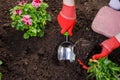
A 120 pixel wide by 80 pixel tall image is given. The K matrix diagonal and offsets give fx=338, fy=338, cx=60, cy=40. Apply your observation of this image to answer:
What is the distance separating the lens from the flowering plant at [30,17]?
272cm

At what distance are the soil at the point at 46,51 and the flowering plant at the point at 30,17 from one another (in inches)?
4.3

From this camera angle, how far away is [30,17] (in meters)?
2.73

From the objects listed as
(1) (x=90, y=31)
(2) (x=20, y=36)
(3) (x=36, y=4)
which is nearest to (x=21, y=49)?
(2) (x=20, y=36)

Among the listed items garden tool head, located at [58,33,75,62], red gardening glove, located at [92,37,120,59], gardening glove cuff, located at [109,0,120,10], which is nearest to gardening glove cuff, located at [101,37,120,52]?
red gardening glove, located at [92,37,120,59]

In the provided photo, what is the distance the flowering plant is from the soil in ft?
0.36

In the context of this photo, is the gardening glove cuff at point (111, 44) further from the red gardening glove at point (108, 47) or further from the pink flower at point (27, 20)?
the pink flower at point (27, 20)

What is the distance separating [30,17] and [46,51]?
30 cm

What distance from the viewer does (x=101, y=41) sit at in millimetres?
2846

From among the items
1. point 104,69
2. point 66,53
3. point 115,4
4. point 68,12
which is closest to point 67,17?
point 68,12

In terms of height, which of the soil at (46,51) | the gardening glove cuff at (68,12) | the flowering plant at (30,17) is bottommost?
the soil at (46,51)

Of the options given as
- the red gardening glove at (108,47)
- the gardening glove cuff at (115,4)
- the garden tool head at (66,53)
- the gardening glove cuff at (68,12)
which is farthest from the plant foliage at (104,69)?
the gardening glove cuff at (115,4)

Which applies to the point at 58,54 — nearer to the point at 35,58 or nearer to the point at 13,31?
the point at 35,58

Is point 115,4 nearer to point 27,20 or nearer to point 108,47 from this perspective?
point 108,47

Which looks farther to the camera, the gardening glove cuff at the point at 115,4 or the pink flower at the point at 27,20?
the gardening glove cuff at the point at 115,4
